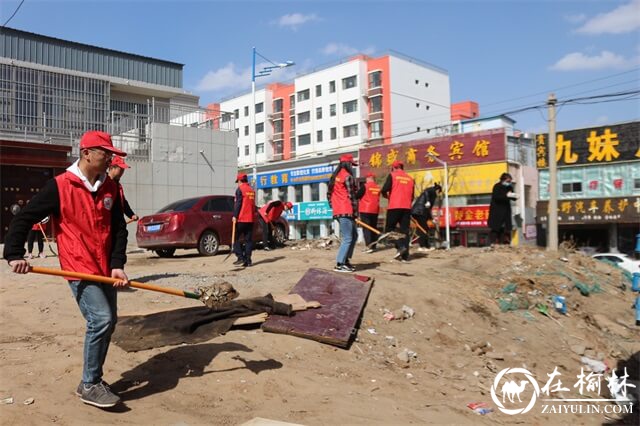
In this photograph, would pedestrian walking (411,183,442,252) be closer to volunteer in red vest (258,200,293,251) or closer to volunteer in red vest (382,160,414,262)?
volunteer in red vest (382,160,414,262)

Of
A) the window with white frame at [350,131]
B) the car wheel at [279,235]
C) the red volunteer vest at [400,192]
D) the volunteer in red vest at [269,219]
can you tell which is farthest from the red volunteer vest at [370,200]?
the window with white frame at [350,131]

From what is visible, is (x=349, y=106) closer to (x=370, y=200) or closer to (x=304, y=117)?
(x=304, y=117)

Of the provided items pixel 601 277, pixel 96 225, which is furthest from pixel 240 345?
pixel 601 277

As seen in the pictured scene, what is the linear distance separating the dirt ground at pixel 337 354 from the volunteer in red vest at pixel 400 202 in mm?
512

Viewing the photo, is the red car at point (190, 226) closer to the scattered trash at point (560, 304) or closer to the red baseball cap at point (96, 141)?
the scattered trash at point (560, 304)

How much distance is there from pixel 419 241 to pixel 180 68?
25.6 m

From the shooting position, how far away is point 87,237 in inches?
146

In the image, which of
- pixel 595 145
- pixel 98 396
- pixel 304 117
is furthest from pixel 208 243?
pixel 304 117

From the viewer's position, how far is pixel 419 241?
13.1m

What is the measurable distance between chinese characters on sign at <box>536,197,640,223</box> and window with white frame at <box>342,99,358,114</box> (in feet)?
95.0

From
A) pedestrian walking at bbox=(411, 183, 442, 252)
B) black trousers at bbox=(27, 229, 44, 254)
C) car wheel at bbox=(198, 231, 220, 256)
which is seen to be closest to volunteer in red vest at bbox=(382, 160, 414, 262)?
pedestrian walking at bbox=(411, 183, 442, 252)

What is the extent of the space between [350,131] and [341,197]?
48.5 metres

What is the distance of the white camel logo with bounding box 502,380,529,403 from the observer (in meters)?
5.40

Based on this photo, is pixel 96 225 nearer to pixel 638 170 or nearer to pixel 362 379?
pixel 362 379
